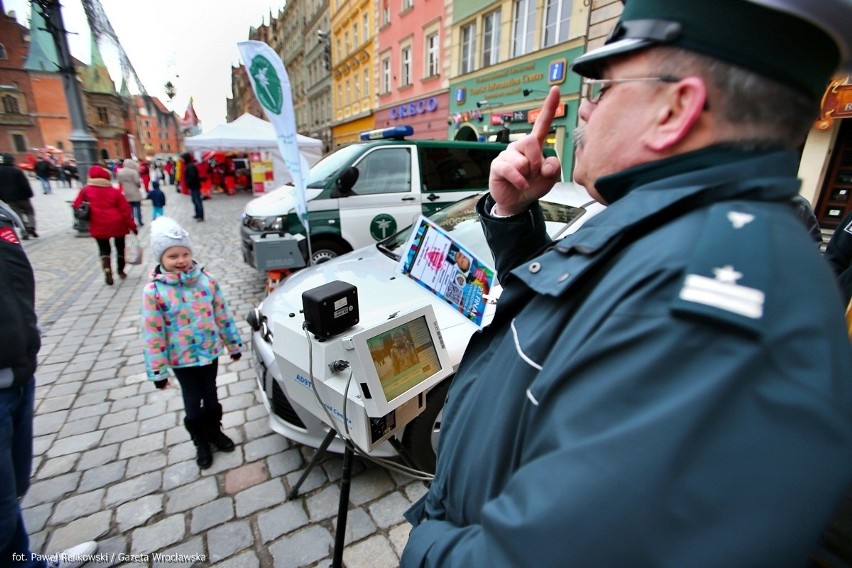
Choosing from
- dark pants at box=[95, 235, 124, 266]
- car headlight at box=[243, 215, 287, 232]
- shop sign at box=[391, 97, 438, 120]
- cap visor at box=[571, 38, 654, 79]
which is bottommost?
dark pants at box=[95, 235, 124, 266]

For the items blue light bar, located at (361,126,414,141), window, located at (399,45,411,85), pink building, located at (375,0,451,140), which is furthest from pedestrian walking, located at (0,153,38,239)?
window, located at (399,45,411,85)

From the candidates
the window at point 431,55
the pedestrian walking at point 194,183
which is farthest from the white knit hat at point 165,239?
the window at point 431,55

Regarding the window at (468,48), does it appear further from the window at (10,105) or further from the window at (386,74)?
the window at (10,105)

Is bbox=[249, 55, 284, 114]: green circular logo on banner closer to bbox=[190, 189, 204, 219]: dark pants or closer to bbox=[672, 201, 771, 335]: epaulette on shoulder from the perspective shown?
bbox=[672, 201, 771, 335]: epaulette on shoulder

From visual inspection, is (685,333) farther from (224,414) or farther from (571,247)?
(224,414)

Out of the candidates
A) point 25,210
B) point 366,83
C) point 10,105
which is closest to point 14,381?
point 25,210

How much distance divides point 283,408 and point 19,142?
69488 millimetres

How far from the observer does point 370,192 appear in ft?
18.4

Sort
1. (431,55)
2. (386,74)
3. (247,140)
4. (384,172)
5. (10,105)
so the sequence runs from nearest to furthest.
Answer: (384,172)
(247,140)
(431,55)
(386,74)
(10,105)

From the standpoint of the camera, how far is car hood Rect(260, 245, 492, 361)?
→ 2.29 m

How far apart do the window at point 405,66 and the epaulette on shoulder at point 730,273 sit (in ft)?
68.6

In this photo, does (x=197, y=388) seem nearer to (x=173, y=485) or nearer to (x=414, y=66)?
(x=173, y=485)

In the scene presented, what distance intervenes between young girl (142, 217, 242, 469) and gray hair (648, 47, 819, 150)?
8.50 feet

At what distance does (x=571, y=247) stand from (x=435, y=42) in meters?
19.1
